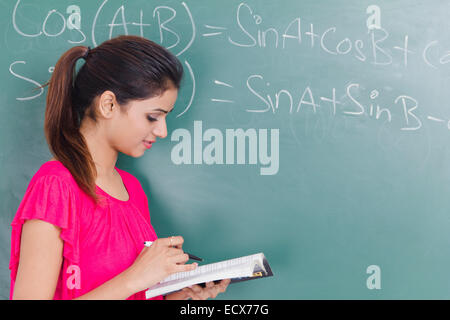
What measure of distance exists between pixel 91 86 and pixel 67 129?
4.2 inches

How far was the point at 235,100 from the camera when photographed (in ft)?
3.89

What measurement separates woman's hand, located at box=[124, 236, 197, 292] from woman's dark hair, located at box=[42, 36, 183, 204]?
161mm

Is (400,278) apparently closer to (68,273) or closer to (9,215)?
(68,273)

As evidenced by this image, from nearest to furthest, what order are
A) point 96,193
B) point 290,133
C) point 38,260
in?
point 38,260 → point 96,193 → point 290,133

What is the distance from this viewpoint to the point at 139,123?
0.92 meters

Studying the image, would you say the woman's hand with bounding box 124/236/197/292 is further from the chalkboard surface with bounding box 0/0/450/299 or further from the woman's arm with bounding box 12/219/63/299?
the chalkboard surface with bounding box 0/0/450/299

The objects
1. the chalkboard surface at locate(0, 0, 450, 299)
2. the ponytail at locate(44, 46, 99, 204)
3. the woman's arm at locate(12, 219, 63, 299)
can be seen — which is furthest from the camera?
the chalkboard surface at locate(0, 0, 450, 299)

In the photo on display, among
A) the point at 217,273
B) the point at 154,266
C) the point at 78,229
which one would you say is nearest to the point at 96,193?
the point at 78,229

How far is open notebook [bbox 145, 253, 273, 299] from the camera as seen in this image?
826 mm

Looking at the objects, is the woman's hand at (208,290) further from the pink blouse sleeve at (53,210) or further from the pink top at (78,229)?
the pink blouse sleeve at (53,210)

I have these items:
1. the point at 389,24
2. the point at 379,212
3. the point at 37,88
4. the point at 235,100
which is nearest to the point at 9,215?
the point at 37,88

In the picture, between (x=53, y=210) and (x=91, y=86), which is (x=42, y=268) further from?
(x=91, y=86)

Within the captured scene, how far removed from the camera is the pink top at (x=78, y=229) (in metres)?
0.81

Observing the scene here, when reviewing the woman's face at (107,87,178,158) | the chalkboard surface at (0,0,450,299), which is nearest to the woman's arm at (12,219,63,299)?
the woman's face at (107,87,178,158)
